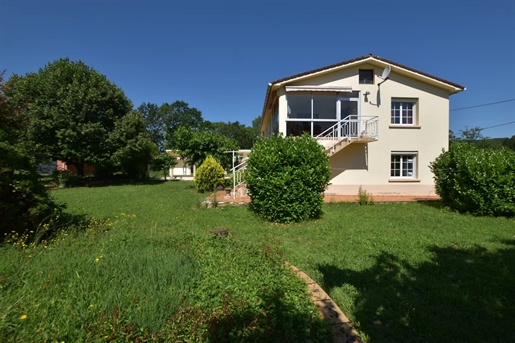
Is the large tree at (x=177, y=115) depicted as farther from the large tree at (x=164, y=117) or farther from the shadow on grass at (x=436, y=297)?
the shadow on grass at (x=436, y=297)

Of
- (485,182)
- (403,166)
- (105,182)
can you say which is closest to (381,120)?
(403,166)

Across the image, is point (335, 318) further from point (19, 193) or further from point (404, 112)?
point (404, 112)

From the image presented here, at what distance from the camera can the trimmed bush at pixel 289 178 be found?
7043 mm

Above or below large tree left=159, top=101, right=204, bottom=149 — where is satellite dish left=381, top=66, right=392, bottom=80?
below

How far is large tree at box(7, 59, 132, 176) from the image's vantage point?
17438 mm

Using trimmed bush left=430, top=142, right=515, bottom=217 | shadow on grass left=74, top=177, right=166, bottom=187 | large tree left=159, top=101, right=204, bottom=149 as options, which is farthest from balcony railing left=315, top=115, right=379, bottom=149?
large tree left=159, top=101, right=204, bottom=149

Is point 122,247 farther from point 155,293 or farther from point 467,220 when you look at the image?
point 467,220

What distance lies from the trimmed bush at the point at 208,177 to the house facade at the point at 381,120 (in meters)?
4.67

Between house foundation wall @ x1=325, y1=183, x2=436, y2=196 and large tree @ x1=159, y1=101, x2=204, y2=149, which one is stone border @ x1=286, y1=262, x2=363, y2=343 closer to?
house foundation wall @ x1=325, y1=183, x2=436, y2=196

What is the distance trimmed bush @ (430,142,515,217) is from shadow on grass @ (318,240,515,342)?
398cm

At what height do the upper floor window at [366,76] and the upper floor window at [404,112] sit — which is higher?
the upper floor window at [366,76]

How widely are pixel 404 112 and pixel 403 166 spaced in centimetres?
291

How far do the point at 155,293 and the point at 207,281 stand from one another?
1.95 feet

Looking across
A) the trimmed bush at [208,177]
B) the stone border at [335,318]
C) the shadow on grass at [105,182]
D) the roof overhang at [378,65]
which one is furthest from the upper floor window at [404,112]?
Answer: the shadow on grass at [105,182]
